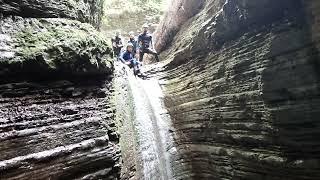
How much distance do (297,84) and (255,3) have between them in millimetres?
2102

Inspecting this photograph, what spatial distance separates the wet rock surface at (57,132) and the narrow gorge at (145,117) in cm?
2

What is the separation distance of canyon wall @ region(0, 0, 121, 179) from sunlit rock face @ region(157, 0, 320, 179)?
2.80 meters

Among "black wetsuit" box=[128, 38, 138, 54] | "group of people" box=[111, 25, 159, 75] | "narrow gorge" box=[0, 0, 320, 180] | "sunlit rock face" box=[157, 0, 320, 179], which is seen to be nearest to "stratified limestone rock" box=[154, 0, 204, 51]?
"group of people" box=[111, 25, 159, 75]

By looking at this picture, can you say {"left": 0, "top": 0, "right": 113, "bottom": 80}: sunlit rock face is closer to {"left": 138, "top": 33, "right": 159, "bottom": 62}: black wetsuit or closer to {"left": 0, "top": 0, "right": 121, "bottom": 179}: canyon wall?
{"left": 0, "top": 0, "right": 121, "bottom": 179}: canyon wall

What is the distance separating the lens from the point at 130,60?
13219 millimetres

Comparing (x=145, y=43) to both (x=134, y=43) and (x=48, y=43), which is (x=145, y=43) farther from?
(x=48, y=43)

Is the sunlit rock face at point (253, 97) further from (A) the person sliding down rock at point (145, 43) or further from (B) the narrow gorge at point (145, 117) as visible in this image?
(A) the person sliding down rock at point (145, 43)

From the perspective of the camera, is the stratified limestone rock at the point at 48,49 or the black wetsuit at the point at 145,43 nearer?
the stratified limestone rock at the point at 48,49

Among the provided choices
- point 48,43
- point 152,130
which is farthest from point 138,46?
point 48,43

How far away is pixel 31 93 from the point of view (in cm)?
575

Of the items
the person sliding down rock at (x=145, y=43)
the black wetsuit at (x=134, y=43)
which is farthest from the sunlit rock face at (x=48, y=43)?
the person sliding down rock at (x=145, y=43)

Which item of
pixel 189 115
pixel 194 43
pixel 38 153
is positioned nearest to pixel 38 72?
pixel 38 153

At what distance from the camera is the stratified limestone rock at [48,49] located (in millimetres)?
5680

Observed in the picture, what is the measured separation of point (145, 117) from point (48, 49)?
425cm
